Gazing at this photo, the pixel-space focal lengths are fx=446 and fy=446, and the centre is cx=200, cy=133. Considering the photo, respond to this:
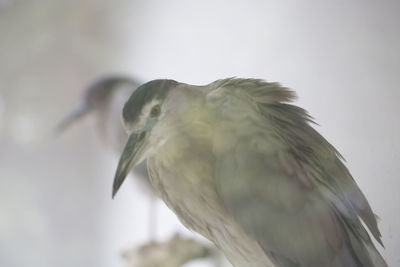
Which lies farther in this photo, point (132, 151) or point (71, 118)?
point (71, 118)

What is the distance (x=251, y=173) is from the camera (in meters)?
0.35

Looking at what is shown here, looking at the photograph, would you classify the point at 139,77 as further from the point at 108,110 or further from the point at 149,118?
the point at 149,118

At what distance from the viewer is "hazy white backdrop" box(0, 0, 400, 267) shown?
45 centimetres

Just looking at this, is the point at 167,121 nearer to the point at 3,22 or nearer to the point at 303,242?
the point at 303,242

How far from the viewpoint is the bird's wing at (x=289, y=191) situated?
13.5 inches

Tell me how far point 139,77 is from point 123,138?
12 cm

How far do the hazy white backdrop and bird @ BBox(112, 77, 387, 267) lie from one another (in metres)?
0.05

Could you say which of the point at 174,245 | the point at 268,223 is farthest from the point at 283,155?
the point at 174,245

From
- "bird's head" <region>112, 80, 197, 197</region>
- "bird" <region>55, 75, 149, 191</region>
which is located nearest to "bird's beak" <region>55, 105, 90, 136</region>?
"bird" <region>55, 75, 149, 191</region>

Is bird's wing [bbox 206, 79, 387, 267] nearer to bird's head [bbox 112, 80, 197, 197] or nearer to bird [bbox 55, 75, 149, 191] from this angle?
bird's head [bbox 112, 80, 197, 197]

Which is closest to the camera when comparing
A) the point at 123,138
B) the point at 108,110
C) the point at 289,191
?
the point at 289,191

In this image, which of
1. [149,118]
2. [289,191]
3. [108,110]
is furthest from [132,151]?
[108,110]

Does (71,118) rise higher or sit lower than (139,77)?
lower

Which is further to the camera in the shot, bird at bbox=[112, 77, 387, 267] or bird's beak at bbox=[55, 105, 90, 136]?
bird's beak at bbox=[55, 105, 90, 136]
